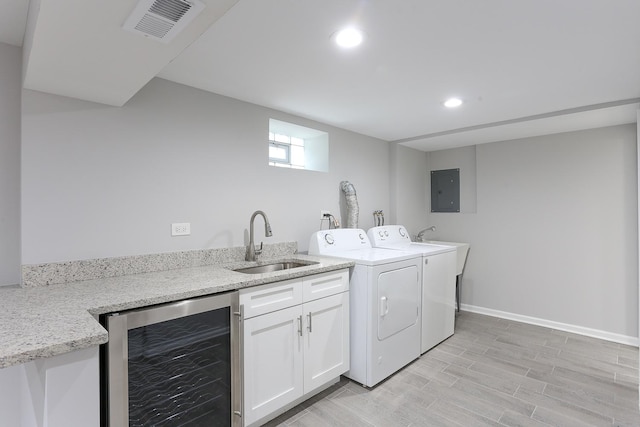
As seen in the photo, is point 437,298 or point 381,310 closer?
point 381,310

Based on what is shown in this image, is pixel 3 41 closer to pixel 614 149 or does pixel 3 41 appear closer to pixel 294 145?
pixel 294 145

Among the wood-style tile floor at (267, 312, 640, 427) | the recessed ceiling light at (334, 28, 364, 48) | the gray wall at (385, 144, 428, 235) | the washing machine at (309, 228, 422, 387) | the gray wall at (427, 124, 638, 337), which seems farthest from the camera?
the gray wall at (385, 144, 428, 235)

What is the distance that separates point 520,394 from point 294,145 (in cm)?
287

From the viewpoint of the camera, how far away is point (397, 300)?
2670 millimetres

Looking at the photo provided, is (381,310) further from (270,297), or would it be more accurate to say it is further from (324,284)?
(270,297)

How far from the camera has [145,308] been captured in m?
1.46

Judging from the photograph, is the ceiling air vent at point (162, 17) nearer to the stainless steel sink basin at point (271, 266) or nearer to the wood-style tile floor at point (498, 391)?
the stainless steel sink basin at point (271, 266)

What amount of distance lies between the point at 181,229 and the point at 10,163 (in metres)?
0.95

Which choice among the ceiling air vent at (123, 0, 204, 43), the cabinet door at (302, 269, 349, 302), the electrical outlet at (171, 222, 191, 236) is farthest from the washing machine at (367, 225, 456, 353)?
the ceiling air vent at (123, 0, 204, 43)

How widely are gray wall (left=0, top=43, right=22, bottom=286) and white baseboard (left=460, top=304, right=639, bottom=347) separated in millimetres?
4545

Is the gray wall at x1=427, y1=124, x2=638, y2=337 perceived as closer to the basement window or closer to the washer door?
the washer door

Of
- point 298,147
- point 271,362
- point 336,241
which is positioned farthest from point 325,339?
point 298,147

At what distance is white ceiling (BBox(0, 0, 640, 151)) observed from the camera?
4.41ft

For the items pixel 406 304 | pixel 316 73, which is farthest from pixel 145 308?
pixel 406 304
